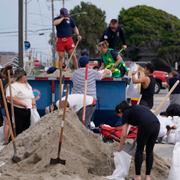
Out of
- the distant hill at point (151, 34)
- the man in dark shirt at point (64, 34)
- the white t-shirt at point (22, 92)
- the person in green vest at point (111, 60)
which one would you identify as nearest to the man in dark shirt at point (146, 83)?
the person in green vest at point (111, 60)

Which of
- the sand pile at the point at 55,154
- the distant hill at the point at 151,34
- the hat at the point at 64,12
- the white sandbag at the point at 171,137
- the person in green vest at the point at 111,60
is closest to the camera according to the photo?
the sand pile at the point at 55,154

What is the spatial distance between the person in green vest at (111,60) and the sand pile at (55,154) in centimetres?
392

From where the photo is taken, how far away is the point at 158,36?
69.5 metres

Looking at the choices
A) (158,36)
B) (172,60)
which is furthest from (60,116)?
(158,36)

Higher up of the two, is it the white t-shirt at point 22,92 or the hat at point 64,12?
the hat at point 64,12

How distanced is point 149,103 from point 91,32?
58010mm

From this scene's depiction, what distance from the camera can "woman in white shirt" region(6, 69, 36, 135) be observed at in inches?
454

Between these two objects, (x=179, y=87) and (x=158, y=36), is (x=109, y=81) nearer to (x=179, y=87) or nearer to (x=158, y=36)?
(x=179, y=87)

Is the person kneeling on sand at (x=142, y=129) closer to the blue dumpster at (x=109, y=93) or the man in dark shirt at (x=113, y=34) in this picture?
the blue dumpster at (x=109, y=93)

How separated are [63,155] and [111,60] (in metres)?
5.50

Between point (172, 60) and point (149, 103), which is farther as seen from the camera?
point (172, 60)

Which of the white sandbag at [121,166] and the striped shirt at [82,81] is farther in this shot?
the striped shirt at [82,81]

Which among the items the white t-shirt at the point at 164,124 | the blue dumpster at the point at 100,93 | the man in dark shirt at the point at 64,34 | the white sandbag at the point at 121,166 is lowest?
the white t-shirt at the point at 164,124

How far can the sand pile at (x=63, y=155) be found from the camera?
8.16m
